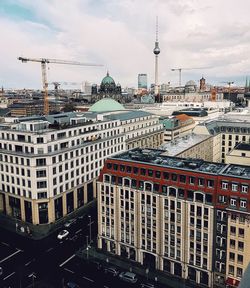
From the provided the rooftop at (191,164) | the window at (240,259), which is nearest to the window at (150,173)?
the rooftop at (191,164)

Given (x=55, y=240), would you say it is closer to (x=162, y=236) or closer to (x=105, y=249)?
(x=105, y=249)

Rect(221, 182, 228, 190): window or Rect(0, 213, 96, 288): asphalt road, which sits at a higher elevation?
Rect(221, 182, 228, 190): window

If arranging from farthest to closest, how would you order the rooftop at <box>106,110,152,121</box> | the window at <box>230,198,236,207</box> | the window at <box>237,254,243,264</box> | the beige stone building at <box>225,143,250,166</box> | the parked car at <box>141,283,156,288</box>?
the rooftop at <box>106,110,152,121</box> → the beige stone building at <box>225,143,250,166</box> → the parked car at <box>141,283,156,288</box> → the window at <box>237,254,243,264</box> → the window at <box>230,198,236,207</box>

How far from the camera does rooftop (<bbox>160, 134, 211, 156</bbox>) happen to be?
117 m

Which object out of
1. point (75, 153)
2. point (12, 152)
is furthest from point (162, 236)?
point (12, 152)

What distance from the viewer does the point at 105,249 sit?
86.9m

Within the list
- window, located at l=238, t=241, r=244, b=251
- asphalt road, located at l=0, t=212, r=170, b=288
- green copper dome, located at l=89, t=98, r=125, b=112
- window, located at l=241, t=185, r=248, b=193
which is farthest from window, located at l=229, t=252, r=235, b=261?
green copper dome, located at l=89, t=98, r=125, b=112

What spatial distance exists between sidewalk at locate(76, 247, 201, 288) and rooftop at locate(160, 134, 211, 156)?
42.0 meters

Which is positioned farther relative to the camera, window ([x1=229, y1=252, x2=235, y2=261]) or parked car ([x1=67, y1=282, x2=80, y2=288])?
parked car ([x1=67, y1=282, x2=80, y2=288])

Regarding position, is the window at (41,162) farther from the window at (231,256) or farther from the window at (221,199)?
the window at (231,256)

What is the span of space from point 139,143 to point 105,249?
3096 inches

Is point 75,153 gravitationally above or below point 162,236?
above

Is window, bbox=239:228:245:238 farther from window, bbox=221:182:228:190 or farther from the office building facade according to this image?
window, bbox=221:182:228:190

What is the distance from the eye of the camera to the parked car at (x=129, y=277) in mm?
73713
